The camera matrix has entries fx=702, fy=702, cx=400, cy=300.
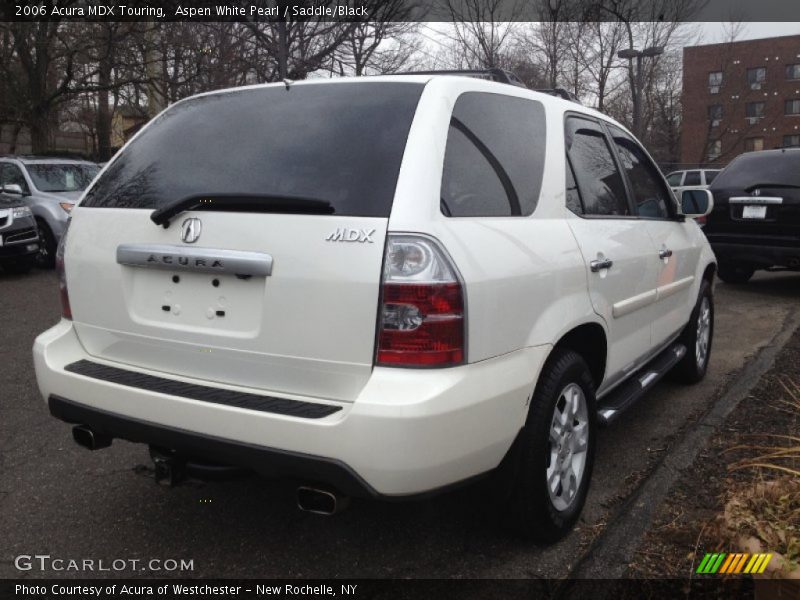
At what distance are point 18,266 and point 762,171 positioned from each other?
10.4 m

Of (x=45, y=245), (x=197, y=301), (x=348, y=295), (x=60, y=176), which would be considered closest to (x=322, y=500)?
(x=348, y=295)

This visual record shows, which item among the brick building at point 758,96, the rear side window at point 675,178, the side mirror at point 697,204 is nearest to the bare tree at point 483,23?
the rear side window at point 675,178

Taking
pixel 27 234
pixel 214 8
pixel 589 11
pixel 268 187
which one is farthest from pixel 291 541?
pixel 589 11

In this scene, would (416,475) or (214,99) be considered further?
(214,99)

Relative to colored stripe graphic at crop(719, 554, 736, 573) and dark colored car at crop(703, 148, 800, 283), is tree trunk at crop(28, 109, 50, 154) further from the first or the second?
colored stripe graphic at crop(719, 554, 736, 573)

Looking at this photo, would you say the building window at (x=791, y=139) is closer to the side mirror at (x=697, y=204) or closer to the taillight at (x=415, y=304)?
the side mirror at (x=697, y=204)

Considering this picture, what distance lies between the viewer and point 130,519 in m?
3.04

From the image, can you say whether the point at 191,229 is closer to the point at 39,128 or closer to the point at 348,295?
the point at 348,295

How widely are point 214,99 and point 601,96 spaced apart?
1015 inches

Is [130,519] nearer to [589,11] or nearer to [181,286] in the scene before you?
[181,286]

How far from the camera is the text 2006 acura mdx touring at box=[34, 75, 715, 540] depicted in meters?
2.12

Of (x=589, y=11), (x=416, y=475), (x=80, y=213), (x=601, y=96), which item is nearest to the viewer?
(x=416, y=475)

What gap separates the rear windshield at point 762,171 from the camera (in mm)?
8234

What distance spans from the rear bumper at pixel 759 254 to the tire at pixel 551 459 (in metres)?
6.43
